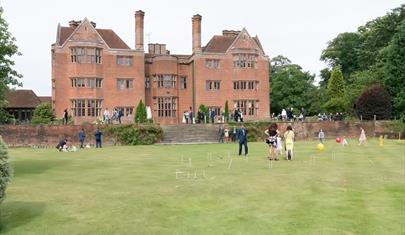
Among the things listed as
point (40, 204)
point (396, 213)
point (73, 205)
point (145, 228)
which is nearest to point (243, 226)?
point (145, 228)

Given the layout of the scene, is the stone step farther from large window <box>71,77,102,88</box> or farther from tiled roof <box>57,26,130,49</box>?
tiled roof <box>57,26,130,49</box>

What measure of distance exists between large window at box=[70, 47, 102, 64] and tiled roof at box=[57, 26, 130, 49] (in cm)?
201

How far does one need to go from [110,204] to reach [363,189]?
24.7 ft

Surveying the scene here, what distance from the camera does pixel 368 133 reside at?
150ft

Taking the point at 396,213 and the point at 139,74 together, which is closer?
the point at 396,213

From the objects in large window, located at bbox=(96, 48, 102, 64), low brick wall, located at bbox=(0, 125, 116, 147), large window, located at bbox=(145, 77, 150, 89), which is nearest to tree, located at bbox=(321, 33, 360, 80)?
large window, located at bbox=(145, 77, 150, 89)

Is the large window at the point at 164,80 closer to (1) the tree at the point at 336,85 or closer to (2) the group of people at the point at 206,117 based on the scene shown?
(2) the group of people at the point at 206,117

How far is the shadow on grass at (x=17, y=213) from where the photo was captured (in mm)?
10461

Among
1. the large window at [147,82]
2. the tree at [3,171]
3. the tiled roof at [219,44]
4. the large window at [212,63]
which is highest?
the tiled roof at [219,44]

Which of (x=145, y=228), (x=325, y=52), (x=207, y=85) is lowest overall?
(x=145, y=228)

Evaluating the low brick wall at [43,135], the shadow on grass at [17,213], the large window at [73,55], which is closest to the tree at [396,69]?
the low brick wall at [43,135]

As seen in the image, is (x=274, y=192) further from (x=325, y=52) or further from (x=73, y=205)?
(x=325, y=52)

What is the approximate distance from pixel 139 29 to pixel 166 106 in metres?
8.91

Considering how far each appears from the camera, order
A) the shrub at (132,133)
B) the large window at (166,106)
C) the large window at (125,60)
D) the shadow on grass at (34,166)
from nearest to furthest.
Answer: the shadow on grass at (34,166) < the shrub at (132,133) < the large window at (125,60) < the large window at (166,106)
